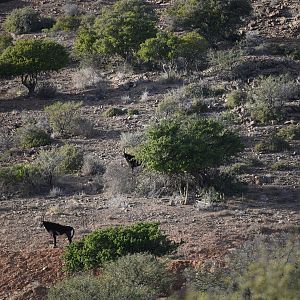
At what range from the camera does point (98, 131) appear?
20.5 meters

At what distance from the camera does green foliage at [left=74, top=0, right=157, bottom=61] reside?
89.7ft

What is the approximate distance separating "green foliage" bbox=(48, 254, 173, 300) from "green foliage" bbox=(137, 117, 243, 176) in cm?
472

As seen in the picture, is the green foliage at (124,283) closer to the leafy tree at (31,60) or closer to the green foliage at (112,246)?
the green foliage at (112,246)

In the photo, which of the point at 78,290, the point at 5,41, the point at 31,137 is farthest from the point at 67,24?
the point at 78,290

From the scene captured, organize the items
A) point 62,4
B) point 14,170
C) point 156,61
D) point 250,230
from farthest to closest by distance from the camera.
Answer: point 62,4
point 156,61
point 14,170
point 250,230

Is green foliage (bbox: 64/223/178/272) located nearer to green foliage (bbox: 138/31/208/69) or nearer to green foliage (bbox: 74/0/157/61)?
green foliage (bbox: 138/31/208/69)

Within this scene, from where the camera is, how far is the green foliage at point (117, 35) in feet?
89.7

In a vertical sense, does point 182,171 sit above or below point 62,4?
below

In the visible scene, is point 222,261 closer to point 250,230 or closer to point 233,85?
point 250,230

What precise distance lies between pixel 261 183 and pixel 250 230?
3196 millimetres

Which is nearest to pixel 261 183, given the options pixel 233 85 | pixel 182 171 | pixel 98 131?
pixel 182 171

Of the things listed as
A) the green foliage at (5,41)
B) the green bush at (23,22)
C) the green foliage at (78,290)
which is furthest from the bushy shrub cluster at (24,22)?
the green foliage at (78,290)

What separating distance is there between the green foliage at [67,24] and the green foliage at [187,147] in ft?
64.2

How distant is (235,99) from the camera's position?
70.6ft
